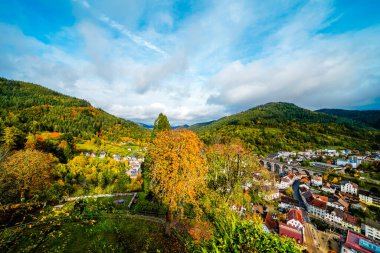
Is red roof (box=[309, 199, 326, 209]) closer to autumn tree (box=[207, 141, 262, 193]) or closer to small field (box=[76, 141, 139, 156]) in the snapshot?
autumn tree (box=[207, 141, 262, 193])

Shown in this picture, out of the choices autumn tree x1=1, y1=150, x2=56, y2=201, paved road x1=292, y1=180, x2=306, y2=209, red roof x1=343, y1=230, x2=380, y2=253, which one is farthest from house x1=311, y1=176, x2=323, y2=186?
autumn tree x1=1, y1=150, x2=56, y2=201

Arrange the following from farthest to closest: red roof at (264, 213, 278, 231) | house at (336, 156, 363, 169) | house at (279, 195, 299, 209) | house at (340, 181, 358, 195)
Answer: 1. house at (336, 156, 363, 169)
2. house at (340, 181, 358, 195)
3. house at (279, 195, 299, 209)
4. red roof at (264, 213, 278, 231)

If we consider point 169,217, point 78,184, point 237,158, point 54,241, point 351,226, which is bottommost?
point 351,226

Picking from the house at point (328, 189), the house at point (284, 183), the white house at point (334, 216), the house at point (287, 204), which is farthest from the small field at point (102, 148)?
the house at point (328, 189)

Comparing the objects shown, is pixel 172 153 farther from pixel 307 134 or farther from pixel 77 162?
pixel 307 134

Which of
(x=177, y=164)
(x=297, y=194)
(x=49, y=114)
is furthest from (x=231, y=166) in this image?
(x=49, y=114)

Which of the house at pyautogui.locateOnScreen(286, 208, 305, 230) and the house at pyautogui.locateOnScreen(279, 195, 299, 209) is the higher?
the house at pyautogui.locateOnScreen(286, 208, 305, 230)

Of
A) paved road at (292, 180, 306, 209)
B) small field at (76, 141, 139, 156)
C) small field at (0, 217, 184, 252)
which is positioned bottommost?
paved road at (292, 180, 306, 209)

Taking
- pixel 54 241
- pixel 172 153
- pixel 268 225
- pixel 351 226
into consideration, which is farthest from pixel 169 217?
pixel 351 226

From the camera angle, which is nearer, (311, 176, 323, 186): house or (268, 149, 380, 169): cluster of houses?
(311, 176, 323, 186): house
